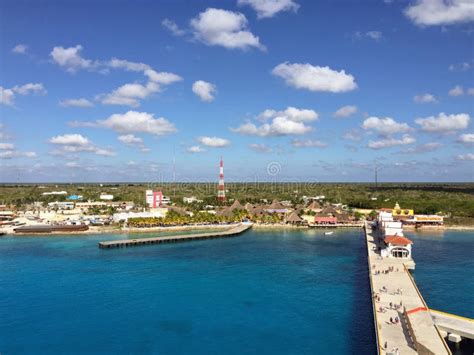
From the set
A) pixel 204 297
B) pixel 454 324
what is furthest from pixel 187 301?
pixel 454 324

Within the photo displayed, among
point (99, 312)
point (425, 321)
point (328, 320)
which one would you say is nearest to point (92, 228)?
point (99, 312)

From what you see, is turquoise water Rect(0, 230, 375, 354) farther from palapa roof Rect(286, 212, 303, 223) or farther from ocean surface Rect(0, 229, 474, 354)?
palapa roof Rect(286, 212, 303, 223)

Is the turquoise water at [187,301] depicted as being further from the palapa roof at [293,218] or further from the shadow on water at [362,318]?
the palapa roof at [293,218]

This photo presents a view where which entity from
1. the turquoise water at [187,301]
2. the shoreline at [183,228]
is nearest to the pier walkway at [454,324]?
the turquoise water at [187,301]

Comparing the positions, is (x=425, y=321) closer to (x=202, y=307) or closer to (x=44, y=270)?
(x=202, y=307)

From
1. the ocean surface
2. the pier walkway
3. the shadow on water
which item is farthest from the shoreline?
the pier walkway

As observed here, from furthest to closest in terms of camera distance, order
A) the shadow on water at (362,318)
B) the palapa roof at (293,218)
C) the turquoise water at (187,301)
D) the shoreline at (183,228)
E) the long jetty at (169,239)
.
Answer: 1. the palapa roof at (293,218)
2. the shoreline at (183,228)
3. the long jetty at (169,239)
4. the turquoise water at (187,301)
5. the shadow on water at (362,318)

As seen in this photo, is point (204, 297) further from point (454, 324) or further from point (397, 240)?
point (397, 240)
